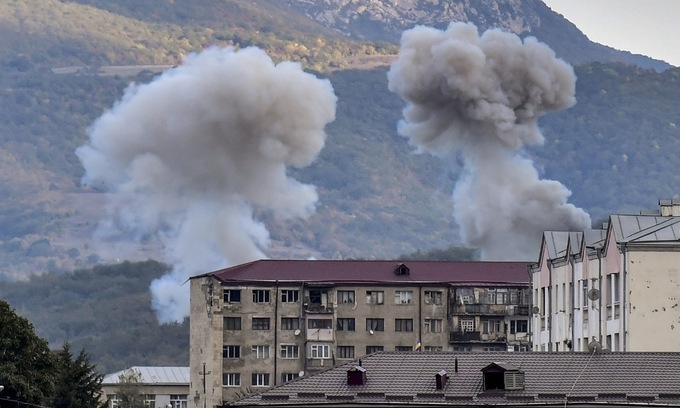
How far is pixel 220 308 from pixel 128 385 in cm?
1159

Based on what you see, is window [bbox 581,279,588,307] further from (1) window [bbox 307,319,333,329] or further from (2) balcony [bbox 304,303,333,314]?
(2) balcony [bbox 304,303,333,314]

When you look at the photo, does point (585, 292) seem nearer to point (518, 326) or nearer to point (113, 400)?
point (518, 326)

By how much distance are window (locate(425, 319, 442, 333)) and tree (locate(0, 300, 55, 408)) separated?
56.4 meters

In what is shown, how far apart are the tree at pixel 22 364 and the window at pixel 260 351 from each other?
50.5m

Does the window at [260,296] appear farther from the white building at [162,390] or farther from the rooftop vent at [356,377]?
the rooftop vent at [356,377]

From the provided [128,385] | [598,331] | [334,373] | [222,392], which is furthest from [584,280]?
[128,385]

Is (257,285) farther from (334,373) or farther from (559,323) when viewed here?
(334,373)

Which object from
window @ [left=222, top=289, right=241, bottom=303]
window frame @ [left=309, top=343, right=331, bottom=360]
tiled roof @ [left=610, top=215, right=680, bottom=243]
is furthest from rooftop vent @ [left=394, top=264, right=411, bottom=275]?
tiled roof @ [left=610, top=215, right=680, bottom=243]

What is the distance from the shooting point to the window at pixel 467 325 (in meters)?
168

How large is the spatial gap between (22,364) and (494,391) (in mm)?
40861

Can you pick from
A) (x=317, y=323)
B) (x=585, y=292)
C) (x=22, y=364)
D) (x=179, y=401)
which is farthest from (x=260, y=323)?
(x=585, y=292)

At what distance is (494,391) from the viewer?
77188 mm

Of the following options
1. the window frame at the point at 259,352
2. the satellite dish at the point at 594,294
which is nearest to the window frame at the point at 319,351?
the window frame at the point at 259,352

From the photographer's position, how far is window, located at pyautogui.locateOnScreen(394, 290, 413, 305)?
16800 centimetres
